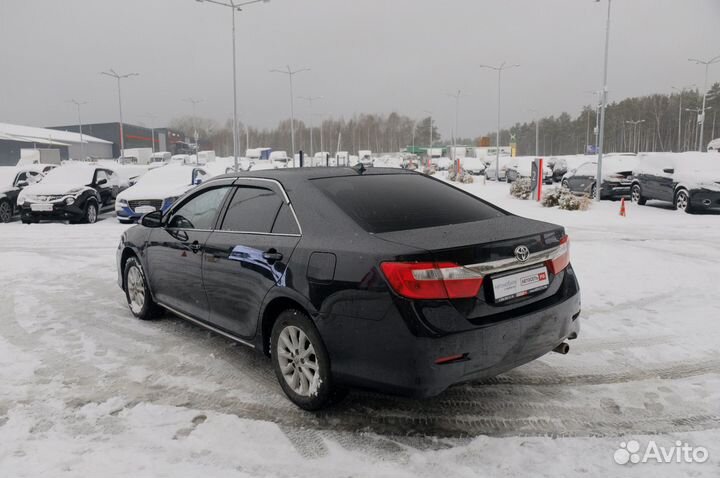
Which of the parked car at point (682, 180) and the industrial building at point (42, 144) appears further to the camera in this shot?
the industrial building at point (42, 144)

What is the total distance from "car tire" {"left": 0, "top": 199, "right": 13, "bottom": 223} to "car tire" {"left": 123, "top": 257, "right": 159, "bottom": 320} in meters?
12.0

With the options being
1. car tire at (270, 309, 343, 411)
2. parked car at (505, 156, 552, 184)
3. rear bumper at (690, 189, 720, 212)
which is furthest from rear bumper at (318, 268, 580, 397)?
parked car at (505, 156, 552, 184)

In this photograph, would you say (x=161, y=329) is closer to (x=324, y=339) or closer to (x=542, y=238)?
(x=324, y=339)

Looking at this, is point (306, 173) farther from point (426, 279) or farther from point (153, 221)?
point (153, 221)

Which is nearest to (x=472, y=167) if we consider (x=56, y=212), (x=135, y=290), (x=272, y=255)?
(x=56, y=212)

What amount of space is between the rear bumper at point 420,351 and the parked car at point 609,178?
1805 cm

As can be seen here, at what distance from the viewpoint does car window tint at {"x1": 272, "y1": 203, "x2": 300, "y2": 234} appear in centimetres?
377

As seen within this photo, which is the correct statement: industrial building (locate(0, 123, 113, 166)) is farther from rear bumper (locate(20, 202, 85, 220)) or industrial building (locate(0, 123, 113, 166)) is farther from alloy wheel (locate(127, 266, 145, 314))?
alloy wheel (locate(127, 266, 145, 314))

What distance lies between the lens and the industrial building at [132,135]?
123 meters

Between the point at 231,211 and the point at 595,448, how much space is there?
119 inches

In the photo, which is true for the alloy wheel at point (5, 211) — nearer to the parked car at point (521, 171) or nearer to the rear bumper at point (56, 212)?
the rear bumper at point (56, 212)

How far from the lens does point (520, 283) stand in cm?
336

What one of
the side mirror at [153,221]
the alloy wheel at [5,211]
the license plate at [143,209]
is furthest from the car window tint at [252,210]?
the alloy wheel at [5,211]

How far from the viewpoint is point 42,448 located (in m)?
3.29
